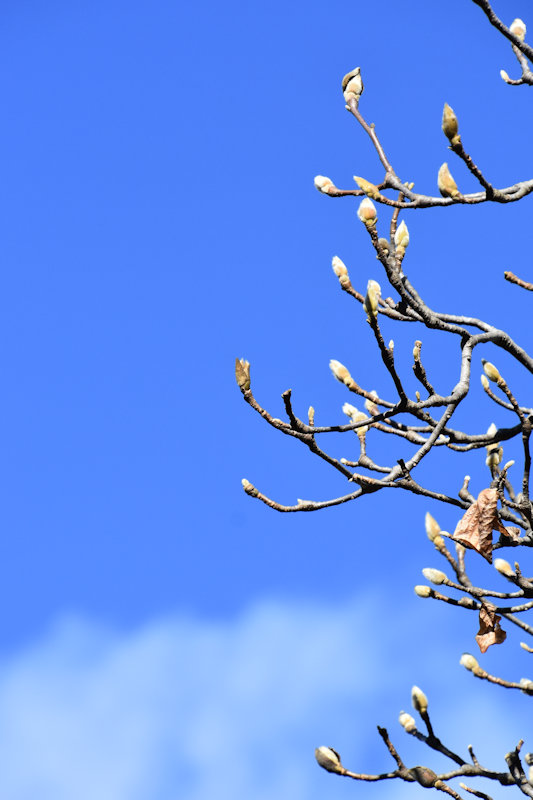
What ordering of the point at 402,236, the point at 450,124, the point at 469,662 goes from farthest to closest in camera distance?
the point at 469,662 → the point at 402,236 → the point at 450,124

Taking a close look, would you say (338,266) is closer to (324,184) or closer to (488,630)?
(324,184)

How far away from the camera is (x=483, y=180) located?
4473 mm

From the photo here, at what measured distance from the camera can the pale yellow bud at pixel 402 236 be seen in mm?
4875

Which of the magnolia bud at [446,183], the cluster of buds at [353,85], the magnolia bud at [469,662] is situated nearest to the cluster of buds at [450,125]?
the magnolia bud at [446,183]

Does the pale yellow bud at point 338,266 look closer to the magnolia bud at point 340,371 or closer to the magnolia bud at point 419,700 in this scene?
the magnolia bud at point 340,371

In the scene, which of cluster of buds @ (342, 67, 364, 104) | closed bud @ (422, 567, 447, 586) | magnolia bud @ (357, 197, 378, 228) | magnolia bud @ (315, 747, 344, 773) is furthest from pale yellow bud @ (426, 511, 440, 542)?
cluster of buds @ (342, 67, 364, 104)

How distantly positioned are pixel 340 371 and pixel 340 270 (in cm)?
63

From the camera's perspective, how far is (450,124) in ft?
13.6

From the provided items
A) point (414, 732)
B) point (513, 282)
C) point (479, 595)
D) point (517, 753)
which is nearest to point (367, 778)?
point (414, 732)

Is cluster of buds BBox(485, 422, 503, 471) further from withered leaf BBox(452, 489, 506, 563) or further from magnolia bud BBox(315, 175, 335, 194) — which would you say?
magnolia bud BBox(315, 175, 335, 194)

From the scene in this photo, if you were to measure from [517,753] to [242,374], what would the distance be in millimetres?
2865

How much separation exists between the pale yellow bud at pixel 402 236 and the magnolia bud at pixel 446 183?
42 cm

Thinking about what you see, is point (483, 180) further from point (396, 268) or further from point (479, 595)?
point (479, 595)

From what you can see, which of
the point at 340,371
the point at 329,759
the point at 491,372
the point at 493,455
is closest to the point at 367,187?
the point at 340,371
